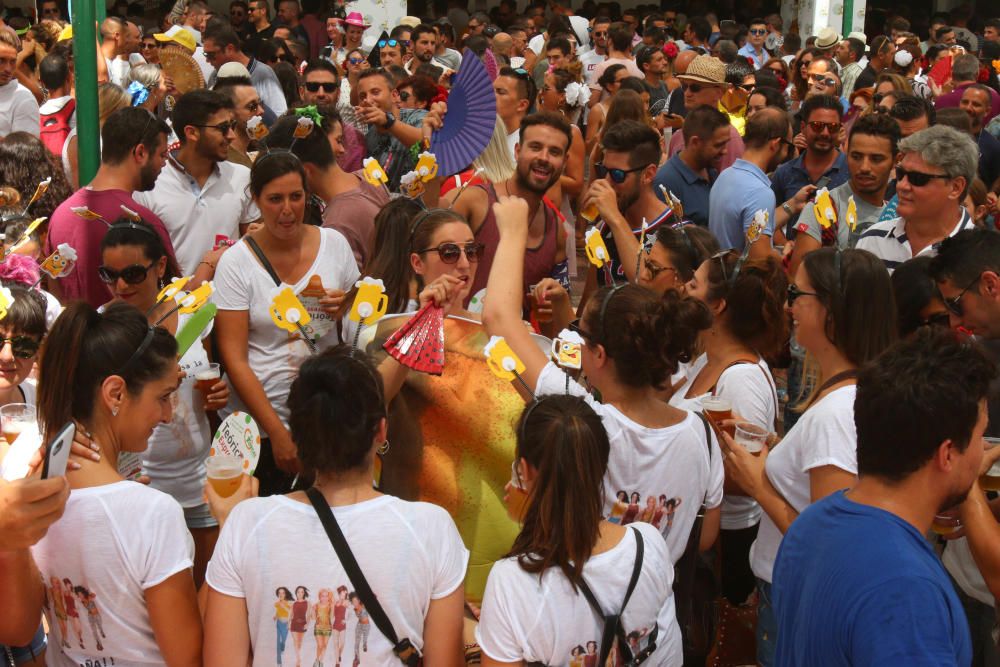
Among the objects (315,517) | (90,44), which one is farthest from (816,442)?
(90,44)

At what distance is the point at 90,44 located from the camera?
17.2 ft

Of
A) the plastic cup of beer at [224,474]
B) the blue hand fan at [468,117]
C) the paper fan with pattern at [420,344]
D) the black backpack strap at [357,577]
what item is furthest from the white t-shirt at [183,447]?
the blue hand fan at [468,117]

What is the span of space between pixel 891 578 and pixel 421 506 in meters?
0.98

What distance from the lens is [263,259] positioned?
386cm

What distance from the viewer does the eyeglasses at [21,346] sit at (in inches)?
134

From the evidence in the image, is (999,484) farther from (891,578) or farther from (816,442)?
(891,578)

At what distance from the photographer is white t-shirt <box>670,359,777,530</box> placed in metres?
3.26

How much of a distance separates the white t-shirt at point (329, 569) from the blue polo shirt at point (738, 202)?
3411 mm

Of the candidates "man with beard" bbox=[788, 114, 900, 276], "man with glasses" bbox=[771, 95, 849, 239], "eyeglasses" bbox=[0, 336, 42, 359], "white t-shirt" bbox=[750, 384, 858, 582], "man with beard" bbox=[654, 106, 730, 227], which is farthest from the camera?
"man with glasses" bbox=[771, 95, 849, 239]

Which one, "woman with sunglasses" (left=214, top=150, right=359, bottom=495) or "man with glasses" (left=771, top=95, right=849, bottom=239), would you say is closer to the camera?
"woman with sunglasses" (left=214, top=150, right=359, bottom=495)

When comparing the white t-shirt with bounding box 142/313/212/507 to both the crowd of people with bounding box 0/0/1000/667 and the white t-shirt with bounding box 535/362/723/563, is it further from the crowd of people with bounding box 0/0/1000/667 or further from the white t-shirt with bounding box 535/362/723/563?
the white t-shirt with bounding box 535/362/723/563

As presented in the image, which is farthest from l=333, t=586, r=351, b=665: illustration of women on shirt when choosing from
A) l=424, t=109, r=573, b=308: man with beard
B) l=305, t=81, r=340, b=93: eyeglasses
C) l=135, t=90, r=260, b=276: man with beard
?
l=305, t=81, r=340, b=93: eyeglasses

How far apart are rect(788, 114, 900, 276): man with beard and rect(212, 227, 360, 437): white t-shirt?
2.39 meters

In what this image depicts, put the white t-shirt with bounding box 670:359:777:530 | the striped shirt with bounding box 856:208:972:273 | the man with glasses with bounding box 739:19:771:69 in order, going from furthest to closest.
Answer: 1. the man with glasses with bounding box 739:19:771:69
2. the striped shirt with bounding box 856:208:972:273
3. the white t-shirt with bounding box 670:359:777:530
